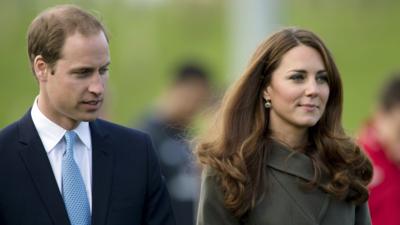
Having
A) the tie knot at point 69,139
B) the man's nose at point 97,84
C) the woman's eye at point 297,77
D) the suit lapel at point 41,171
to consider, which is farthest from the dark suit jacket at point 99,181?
the woman's eye at point 297,77

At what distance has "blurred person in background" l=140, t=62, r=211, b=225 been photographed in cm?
1041

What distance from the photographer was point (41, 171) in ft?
19.3

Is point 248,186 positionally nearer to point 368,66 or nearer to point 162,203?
point 162,203

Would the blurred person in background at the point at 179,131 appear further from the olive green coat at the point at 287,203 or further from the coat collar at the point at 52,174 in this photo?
the coat collar at the point at 52,174

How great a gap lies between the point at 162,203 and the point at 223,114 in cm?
64

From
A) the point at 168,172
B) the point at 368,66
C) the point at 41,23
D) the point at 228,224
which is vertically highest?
the point at 41,23

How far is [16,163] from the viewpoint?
19.3 feet

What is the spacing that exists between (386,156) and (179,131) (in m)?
2.13

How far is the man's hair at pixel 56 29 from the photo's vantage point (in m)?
5.92

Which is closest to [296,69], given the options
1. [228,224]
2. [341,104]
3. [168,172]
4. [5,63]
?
[341,104]

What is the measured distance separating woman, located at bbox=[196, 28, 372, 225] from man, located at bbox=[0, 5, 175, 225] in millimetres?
351

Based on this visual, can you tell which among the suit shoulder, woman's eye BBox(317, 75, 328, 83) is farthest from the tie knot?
woman's eye BBox(317, 75, 328, 83)

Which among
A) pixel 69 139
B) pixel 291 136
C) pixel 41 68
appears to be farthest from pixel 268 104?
pixel 41 68

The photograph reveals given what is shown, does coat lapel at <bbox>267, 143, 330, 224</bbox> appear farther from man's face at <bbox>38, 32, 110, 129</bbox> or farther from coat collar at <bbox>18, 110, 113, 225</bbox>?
man's face at <bbox>38, 32, 110, 129</bbox>
